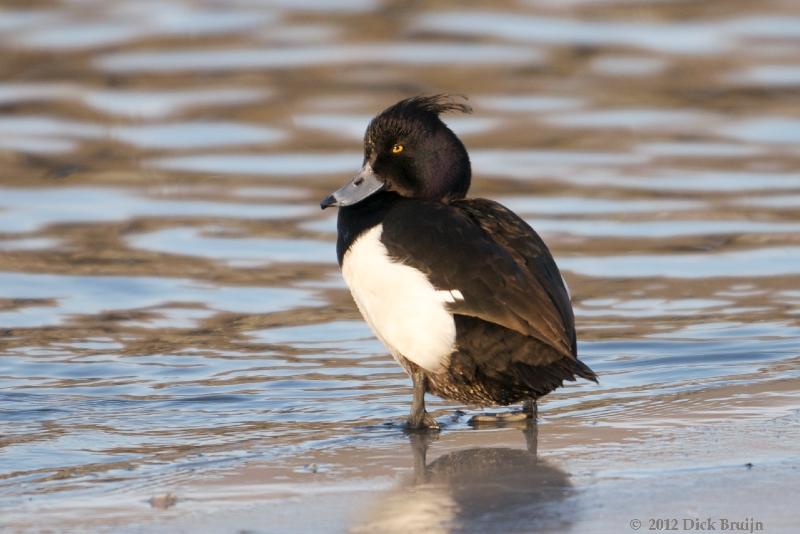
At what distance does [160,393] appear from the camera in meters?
5.90

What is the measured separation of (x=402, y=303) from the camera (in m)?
5.14

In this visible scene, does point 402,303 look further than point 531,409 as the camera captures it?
No

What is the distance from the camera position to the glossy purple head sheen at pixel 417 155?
5.52 m

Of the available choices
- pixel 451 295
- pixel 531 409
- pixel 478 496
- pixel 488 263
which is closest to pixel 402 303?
pixel 451 295

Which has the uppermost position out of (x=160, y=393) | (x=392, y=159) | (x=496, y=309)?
(x=392, y=159)

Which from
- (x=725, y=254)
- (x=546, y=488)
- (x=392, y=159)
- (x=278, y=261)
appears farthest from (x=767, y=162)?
(x=546, y=488)

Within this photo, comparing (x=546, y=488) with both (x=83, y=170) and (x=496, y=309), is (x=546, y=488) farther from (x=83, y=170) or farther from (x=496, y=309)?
(x=83, y=170)

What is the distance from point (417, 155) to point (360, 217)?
327 mm

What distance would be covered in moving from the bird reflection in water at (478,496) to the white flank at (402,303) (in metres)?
0.41

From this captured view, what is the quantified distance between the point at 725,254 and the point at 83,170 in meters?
4.08

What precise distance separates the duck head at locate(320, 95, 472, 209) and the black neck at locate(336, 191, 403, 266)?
0.10ft

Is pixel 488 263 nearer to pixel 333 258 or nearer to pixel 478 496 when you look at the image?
pixel 478 496

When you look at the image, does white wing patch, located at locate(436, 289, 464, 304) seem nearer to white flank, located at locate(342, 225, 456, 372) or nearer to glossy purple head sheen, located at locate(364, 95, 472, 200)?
white flank, located at locate(342, 225, 456, 372)

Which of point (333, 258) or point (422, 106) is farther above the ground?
point (422, 106)
